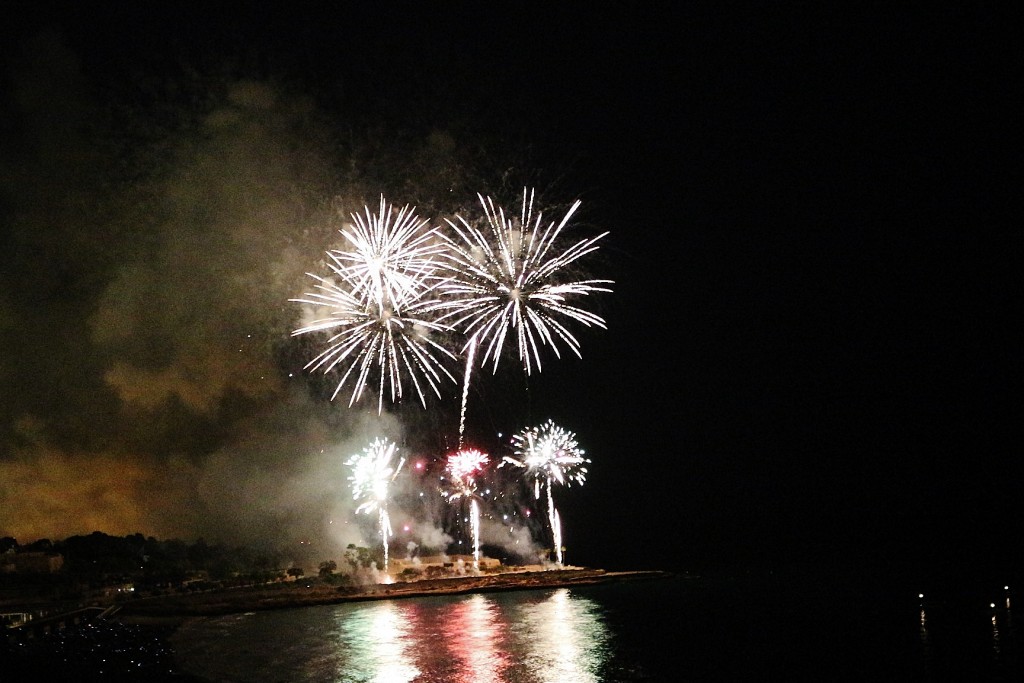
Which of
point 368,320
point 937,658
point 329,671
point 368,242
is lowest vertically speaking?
point 937,658

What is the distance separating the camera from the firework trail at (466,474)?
59844 mm

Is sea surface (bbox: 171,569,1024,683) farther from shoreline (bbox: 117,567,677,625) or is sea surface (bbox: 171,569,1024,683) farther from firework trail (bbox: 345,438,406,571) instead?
firework trail (bbox: 345,438,406,571)

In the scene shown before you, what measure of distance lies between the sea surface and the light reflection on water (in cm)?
9

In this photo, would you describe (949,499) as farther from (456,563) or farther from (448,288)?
(448,288)

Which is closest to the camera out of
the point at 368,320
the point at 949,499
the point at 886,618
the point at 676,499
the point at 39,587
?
the point at 368,320

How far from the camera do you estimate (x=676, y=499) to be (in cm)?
18438

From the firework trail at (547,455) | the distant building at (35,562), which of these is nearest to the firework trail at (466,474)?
the firework trail at (547,455)

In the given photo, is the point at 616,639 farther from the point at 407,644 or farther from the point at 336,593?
the point at 336,593

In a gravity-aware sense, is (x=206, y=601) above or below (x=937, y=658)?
above

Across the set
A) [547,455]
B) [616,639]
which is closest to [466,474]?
[547,455]

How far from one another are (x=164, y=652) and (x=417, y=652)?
938 cm

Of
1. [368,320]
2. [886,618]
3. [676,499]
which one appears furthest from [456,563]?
[676,499]

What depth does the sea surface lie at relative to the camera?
24.8m

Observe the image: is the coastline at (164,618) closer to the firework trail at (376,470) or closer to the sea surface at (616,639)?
the sea surface at (616,639)
